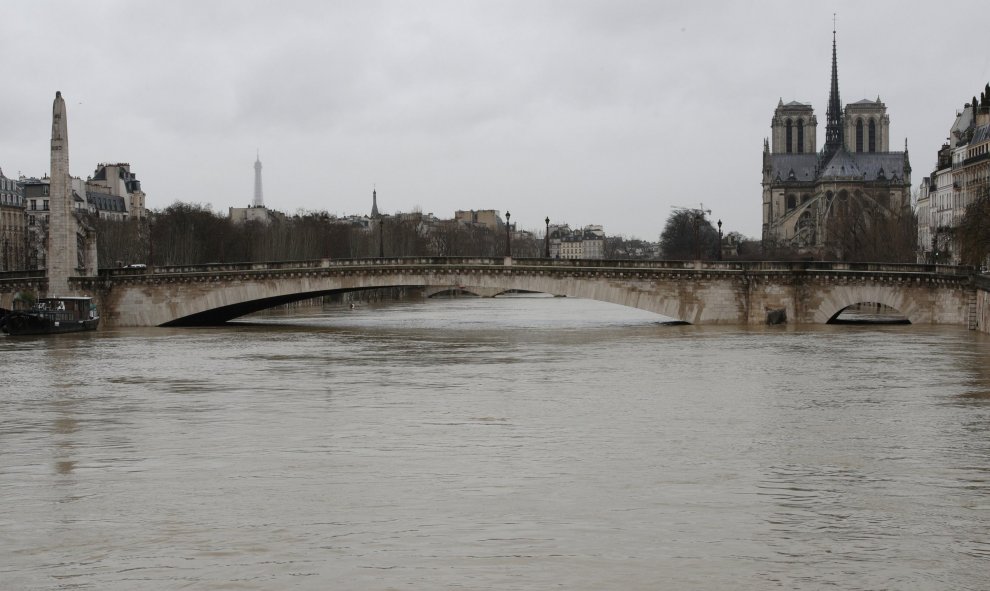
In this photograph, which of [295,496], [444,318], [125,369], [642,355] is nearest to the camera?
[295,496]

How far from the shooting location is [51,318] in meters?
52.4

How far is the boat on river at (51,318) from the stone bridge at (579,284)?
4.02m

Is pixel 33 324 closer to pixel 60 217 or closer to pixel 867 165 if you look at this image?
pixel 60 217

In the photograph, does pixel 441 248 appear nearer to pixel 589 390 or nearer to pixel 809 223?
pixel 809 223

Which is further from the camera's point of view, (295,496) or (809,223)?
(809,223)

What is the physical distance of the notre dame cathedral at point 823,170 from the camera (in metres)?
140

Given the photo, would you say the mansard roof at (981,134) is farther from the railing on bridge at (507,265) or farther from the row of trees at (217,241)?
the row of trees at (217,241)

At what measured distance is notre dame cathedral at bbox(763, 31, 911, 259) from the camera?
14012 centimetres

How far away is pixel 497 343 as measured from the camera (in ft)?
151

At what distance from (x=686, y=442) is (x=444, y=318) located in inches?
1986

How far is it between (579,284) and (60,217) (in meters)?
22.1

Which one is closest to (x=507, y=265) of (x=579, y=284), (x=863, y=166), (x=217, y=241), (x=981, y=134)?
(x=579, y=284)

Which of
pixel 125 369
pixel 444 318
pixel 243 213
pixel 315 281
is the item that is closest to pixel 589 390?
pixel 125 369

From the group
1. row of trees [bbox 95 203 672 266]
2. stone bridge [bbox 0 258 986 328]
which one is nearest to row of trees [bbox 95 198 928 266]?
row of trees [bbox 95 203 672 266]
